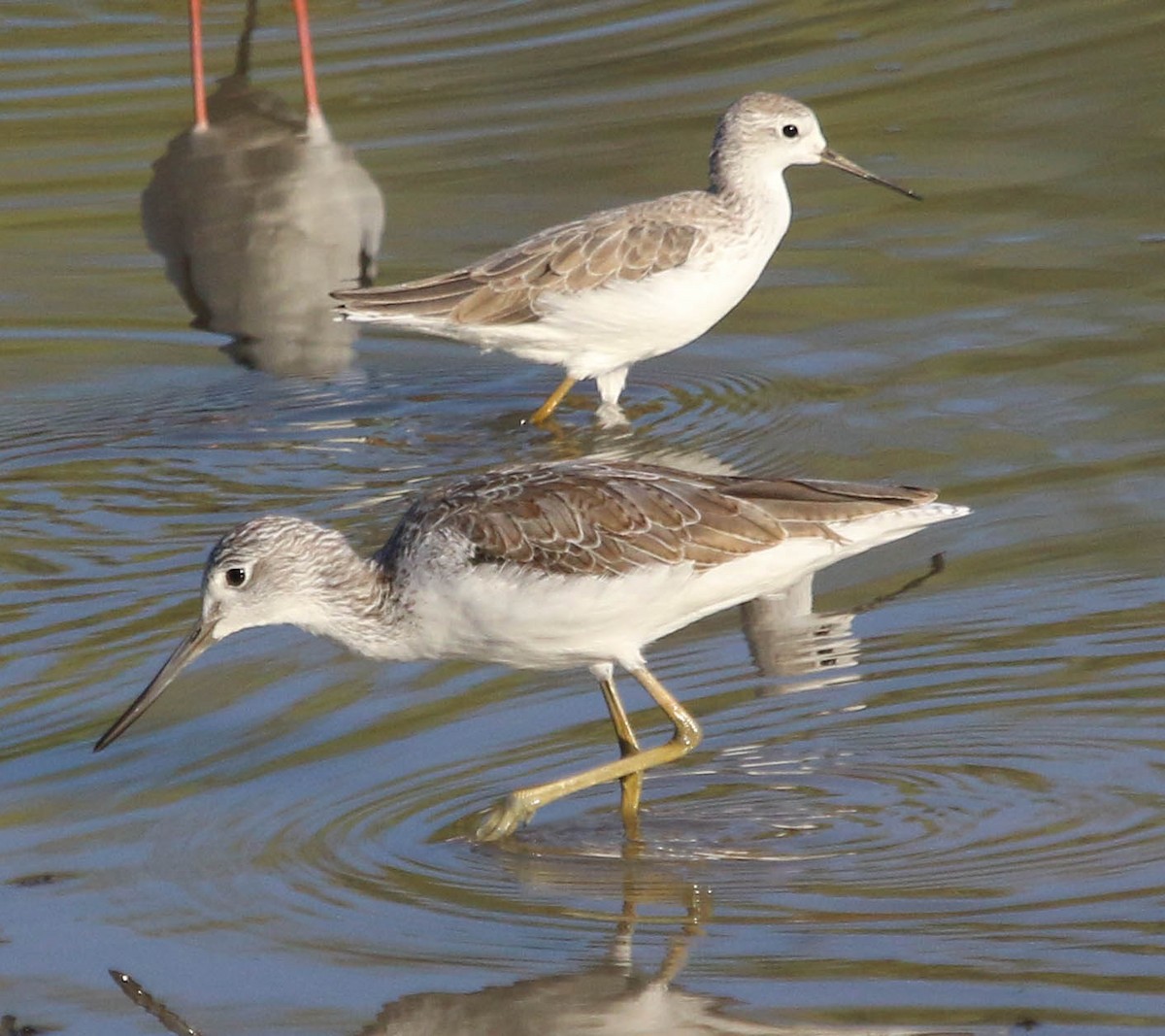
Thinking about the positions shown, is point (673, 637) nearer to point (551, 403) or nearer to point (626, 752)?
point (626, 752)

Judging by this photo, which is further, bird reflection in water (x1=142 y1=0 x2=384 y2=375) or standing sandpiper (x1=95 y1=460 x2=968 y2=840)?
bird reflection in water (x1=142 y1=0 x2=384 y2=375)

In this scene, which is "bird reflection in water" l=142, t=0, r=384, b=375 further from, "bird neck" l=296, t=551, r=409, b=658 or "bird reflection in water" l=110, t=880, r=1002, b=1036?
"bird reflection in water" l=110, t=880, r=1002, b=1036

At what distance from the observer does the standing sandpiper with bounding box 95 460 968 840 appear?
22.6ft

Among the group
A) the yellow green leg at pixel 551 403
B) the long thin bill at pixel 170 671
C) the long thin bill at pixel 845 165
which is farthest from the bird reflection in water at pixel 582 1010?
the long thin bill at pixel 845 165

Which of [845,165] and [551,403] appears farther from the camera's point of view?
[845,165]

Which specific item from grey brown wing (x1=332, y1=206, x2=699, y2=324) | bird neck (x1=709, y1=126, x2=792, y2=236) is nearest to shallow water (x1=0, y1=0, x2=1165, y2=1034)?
grey brown wing (x1=332, y1=206, x2=699, y2=324)

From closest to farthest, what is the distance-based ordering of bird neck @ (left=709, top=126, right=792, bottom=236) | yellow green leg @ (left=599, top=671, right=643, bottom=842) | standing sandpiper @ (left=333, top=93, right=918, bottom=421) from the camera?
yellow green leg @ (left=599, top=671, right=643, bottom=842) → standing sandpiper @ (left=333, top=93, right=918, bottom=421) → bird neck @ (left=709, top=126, right=792, bottom=236)

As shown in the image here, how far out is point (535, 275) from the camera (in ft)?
34.8

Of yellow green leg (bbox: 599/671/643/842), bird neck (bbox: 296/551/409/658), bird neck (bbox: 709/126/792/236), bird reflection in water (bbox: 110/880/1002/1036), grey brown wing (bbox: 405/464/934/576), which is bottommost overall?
bird reflection in water (bbox: 110/880/1002/1036)

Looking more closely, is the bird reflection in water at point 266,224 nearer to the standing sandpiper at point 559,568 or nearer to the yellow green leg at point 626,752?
the standing sandpiper at point 559,568

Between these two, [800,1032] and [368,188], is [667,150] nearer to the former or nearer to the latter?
[368,188]

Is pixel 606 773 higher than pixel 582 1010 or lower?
higher

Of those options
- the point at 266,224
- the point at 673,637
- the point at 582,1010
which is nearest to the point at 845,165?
the point at 266,224

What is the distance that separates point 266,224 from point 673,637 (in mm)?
6180
